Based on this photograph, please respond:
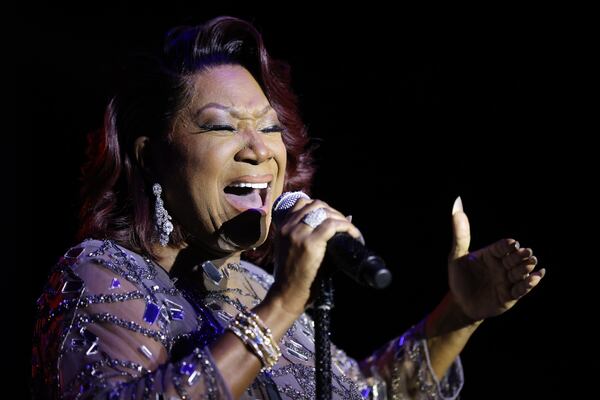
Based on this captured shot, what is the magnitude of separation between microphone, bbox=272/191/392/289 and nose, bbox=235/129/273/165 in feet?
1.78

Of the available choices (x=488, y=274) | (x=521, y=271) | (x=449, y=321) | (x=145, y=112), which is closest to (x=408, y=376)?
(x=449, y=321)

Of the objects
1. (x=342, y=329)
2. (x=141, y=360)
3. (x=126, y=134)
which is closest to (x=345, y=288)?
(x=342, y=329)

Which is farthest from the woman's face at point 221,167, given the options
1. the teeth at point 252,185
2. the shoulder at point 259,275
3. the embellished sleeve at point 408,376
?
the embellished sleeve at point 408,376

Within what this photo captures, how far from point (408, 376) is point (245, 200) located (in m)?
0.80

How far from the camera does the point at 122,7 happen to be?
2.53 meters

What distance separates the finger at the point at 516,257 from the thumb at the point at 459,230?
128 millimetres

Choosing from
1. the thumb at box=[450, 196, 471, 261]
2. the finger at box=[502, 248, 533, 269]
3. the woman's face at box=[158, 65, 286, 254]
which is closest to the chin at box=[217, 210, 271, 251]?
the woman's face at box=[158, 65, 286, 254]

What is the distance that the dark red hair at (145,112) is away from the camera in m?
1.74

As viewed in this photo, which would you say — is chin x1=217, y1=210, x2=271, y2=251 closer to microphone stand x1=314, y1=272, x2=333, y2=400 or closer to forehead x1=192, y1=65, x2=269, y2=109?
forehead x1=192, y1=65, x2=269, y2=109

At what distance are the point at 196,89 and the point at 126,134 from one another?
0.24 metres

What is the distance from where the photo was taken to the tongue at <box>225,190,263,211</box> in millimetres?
1693

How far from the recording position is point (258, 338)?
49.5 inches

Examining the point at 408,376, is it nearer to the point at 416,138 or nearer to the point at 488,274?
the point at 488,274

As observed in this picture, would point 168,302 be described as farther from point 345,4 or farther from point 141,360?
point 345,4
